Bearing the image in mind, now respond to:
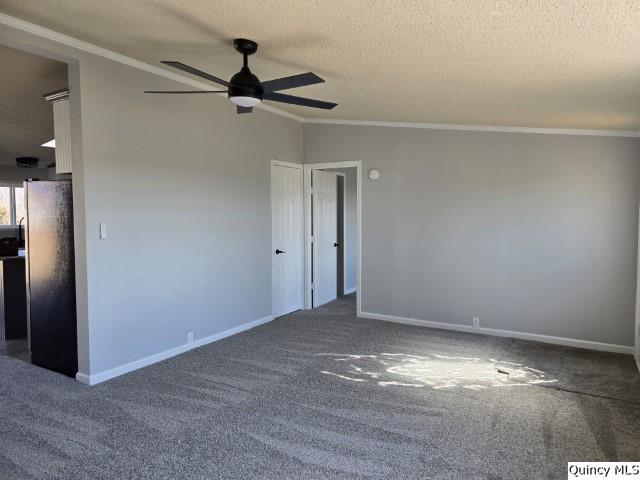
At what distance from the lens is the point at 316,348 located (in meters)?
4.51

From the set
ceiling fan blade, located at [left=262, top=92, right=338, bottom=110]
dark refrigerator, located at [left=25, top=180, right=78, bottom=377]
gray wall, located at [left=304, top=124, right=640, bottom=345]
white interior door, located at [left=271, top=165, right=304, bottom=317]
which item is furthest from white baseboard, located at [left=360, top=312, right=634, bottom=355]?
dark refrigerator, located at [left=25, top=180, right=78, bottom=377]

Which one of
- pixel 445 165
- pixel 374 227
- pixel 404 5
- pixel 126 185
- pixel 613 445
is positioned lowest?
pixel 613 445

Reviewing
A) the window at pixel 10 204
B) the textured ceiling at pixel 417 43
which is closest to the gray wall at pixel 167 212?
the textured ceiling at pixel 417 43

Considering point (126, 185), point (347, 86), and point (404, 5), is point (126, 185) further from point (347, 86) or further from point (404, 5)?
point (404, 5)

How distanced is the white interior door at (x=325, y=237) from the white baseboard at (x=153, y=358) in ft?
4.92

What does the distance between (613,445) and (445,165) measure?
331 centimetres

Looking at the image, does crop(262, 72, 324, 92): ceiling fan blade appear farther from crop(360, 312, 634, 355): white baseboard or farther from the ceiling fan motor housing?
crop(360, 312, 634, 355): white baseboard

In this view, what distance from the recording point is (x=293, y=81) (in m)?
2.75

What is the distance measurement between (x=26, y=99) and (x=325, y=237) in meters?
4.11

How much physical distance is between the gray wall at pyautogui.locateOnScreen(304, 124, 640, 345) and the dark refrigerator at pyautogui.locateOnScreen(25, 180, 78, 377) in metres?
3.36

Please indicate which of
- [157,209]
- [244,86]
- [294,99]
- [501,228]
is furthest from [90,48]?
[501,228]

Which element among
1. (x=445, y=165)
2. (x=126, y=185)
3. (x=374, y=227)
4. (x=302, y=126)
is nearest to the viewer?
(x=126, y=185)

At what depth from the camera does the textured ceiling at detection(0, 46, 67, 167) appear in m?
3.68

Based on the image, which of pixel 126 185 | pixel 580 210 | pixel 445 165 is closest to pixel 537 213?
pixel 580 210
